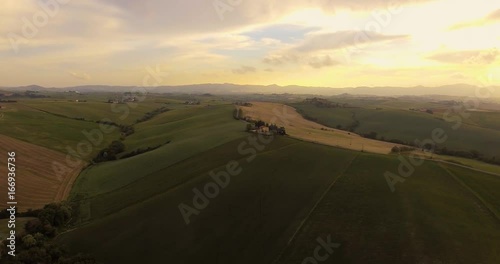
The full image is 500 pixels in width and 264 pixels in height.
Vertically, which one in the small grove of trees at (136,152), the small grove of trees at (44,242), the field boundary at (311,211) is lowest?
the small grove of trees at (44,242)

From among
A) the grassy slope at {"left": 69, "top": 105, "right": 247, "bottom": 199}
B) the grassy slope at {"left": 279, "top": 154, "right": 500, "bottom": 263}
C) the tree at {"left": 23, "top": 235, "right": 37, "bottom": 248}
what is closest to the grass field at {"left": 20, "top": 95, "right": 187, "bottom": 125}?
the grassy slope at {"left": 69, "top": 105, "right": 247, "bottom": 199}

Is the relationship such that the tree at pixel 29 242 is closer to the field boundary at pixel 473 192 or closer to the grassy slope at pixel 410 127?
the field boundary at pixel 473 192

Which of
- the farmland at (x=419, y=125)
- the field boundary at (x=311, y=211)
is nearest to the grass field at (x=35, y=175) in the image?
the field boundary at (x=311, y=211)

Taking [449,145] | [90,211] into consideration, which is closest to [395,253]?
[90,211]

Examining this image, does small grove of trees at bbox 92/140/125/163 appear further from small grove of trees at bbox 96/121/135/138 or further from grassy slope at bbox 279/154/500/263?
grassy slope at bbox 279/154/500/263

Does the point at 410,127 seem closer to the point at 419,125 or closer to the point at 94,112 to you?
the point at 419,125

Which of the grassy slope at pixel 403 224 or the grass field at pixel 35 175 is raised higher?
the grassy slope at pixel 403 224

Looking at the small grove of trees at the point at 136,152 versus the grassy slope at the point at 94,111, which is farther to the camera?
the grassy slope at the point at 94,111

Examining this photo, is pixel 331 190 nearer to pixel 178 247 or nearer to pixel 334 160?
pixel 334 160
